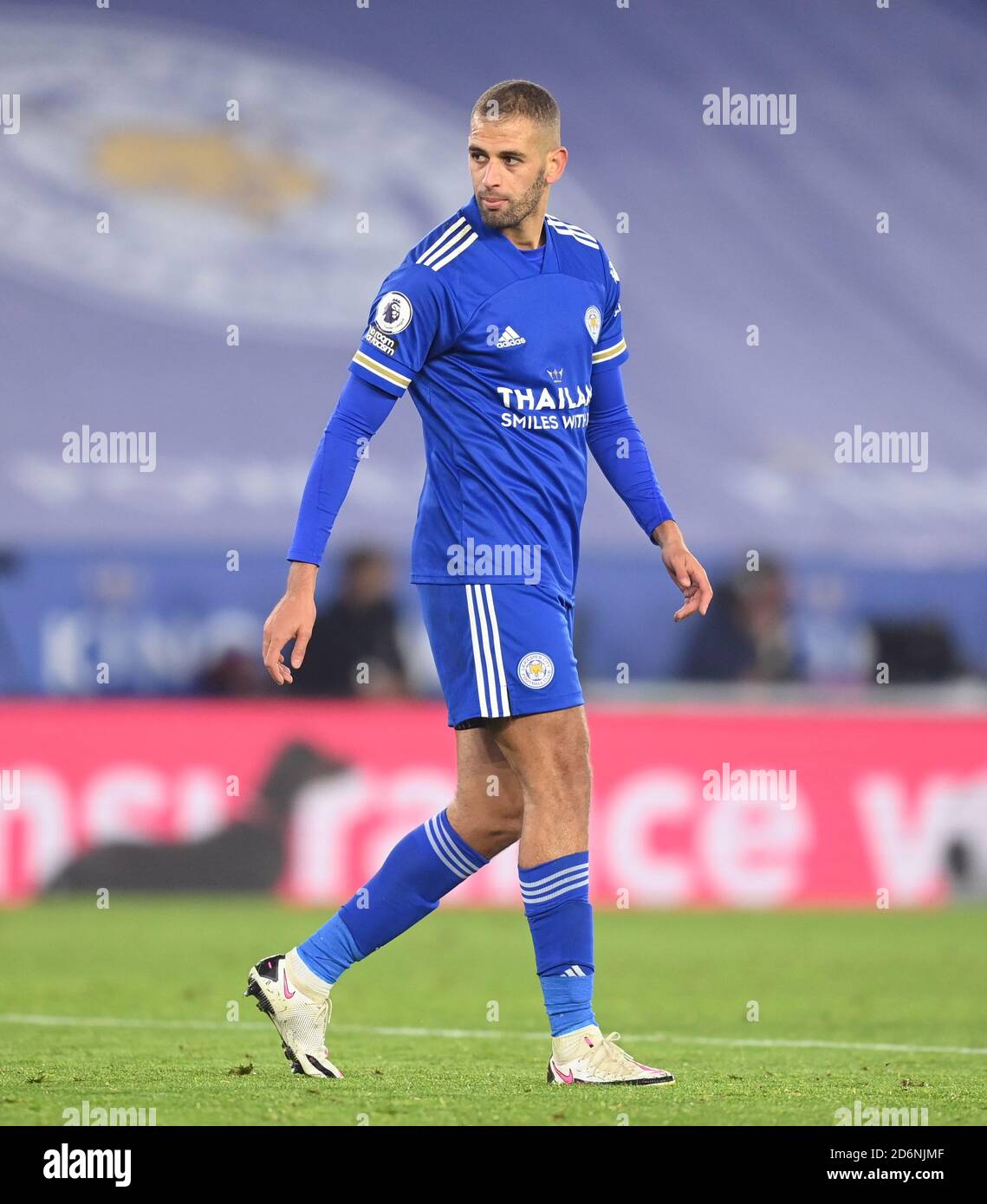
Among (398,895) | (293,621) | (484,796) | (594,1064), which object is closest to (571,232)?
(293,621)

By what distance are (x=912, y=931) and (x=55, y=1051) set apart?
597cm

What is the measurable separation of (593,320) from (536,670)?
37.7 inches

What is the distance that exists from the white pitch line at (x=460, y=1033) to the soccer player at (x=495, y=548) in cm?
126

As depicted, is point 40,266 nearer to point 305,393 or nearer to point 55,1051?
point 305,393

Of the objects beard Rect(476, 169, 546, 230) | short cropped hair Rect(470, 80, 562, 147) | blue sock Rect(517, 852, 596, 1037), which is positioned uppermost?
short cropped hair Rect(470, 80, 562, 147)

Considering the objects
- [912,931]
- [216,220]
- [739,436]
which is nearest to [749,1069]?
[912,931]

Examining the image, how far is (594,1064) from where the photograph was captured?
4.49m

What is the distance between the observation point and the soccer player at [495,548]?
4570 mm

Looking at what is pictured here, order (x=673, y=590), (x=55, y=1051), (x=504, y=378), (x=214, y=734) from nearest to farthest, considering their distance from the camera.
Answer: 1. (x=504, y=378)
2. (x=55, y=1051)
3. (x=214, y=734)
4. (x=673, y=590)

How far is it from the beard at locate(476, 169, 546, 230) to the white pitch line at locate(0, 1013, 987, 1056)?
8.44 ft

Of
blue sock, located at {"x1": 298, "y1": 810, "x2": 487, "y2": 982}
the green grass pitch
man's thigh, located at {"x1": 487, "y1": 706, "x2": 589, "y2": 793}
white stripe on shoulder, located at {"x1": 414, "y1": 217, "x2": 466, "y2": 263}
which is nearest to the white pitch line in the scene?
the green grass pitch

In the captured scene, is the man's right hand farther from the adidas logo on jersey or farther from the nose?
the nose

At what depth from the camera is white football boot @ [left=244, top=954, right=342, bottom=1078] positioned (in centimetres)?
472
